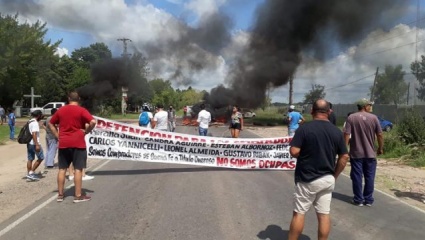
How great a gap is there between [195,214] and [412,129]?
427 inches

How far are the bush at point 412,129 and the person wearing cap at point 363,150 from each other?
26.8ft

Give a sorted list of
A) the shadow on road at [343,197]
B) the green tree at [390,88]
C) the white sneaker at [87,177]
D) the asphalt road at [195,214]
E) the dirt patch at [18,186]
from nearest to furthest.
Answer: the asphalt road at [195,214]
the dirt patch at [18,186]
the shadow on road at [343,197]
the white sneaker at [87,177]
the green tree at [390,88]

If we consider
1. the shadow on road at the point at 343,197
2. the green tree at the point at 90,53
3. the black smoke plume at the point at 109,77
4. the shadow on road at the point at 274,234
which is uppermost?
the green tree at the point at 90,53

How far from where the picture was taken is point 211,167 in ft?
33.8

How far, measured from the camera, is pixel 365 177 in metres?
6.66

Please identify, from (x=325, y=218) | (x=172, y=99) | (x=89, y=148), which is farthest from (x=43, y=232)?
(x=172, y=99)

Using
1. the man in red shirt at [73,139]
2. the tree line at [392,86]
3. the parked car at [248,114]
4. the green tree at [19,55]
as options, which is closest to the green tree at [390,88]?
the tree line at [392,86]

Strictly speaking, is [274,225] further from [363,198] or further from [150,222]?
[363,198]

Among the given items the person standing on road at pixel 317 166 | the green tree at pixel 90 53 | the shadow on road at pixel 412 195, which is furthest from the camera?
the green tree at pixel 90 53

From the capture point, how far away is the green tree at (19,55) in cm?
3909

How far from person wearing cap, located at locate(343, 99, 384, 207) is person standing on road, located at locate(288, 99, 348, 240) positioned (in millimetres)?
2570

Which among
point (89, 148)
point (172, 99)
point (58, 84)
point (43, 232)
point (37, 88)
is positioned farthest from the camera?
point (172, 99)

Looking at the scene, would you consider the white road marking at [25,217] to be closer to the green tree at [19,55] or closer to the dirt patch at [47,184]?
the dirt patch at [47,184]

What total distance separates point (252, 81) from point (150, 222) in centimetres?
3379
